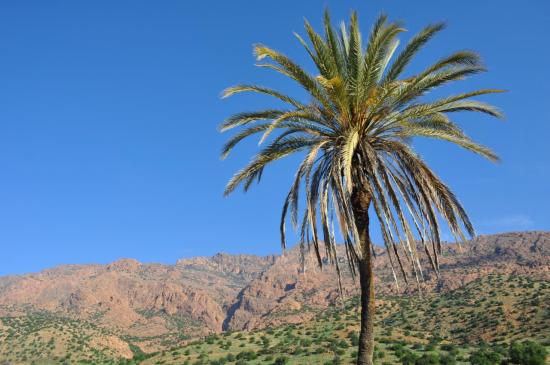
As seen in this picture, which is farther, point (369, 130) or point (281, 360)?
point (281, 360)

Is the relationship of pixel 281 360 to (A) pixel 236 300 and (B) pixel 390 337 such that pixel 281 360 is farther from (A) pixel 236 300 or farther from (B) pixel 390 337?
(A) pixel 236 300

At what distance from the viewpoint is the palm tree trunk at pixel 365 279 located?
45.8ft

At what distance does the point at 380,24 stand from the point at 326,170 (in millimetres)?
4544

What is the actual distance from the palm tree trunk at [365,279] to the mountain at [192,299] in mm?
79549

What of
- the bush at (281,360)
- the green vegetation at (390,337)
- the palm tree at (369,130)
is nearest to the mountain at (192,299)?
the green vegetation at (390,337)

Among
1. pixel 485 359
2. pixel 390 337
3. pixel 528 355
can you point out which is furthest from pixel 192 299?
pixel 528 355

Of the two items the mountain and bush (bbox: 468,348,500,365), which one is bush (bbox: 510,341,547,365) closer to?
bush (bbox: 468,348,500,365)

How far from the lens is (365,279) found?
14.3 m

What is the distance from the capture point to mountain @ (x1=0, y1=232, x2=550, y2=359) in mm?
99250

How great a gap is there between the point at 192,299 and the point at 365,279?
6039 inches

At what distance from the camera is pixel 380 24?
14797mm

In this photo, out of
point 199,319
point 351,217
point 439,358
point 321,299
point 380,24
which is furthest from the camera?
point 199,319

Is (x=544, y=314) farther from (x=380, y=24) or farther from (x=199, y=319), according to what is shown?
(x=199, y=319)

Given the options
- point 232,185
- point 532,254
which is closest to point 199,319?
point 532,254
